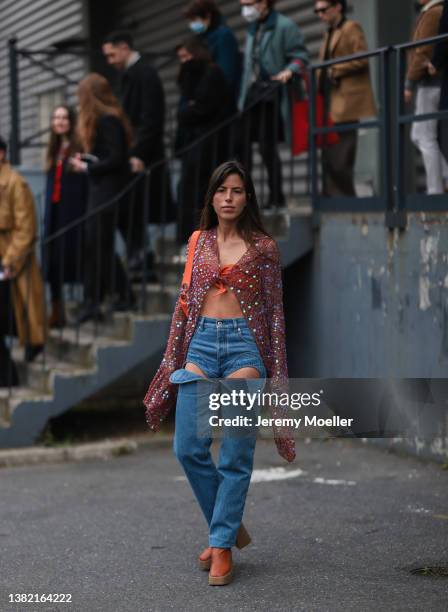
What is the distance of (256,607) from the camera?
4828 mm

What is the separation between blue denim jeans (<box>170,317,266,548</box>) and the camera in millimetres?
5121

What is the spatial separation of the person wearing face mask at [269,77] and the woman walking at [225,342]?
13.5 ft

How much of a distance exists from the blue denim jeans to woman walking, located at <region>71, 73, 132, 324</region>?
4.19 metres

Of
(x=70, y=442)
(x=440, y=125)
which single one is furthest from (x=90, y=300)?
(x=440, y=125)

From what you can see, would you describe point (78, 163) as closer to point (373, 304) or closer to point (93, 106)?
point (93, 106)

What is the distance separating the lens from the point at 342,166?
29.6ft

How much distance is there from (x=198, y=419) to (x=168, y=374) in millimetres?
291

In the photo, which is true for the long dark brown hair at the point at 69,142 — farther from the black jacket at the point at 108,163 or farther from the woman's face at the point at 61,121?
the black jacket at the point at 108,163

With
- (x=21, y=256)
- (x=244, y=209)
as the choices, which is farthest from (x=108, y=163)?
(x=244, y=209)

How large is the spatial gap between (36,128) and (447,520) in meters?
13.6

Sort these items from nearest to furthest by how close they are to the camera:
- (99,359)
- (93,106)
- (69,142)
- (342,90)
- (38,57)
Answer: (342,90) < (99,359) < (93,106) < (69,142) < (38,57)

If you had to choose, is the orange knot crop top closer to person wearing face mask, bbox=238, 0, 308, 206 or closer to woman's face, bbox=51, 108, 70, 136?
person wearing face mask, bbox=238, 0, 308, 206

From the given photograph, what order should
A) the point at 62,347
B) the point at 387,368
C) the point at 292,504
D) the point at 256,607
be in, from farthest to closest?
the point at 62,347, the point at 387,368, the point at 292,504, the point at 256,607

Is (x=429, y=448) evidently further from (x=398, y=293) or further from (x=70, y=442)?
(x=70, y=442)
